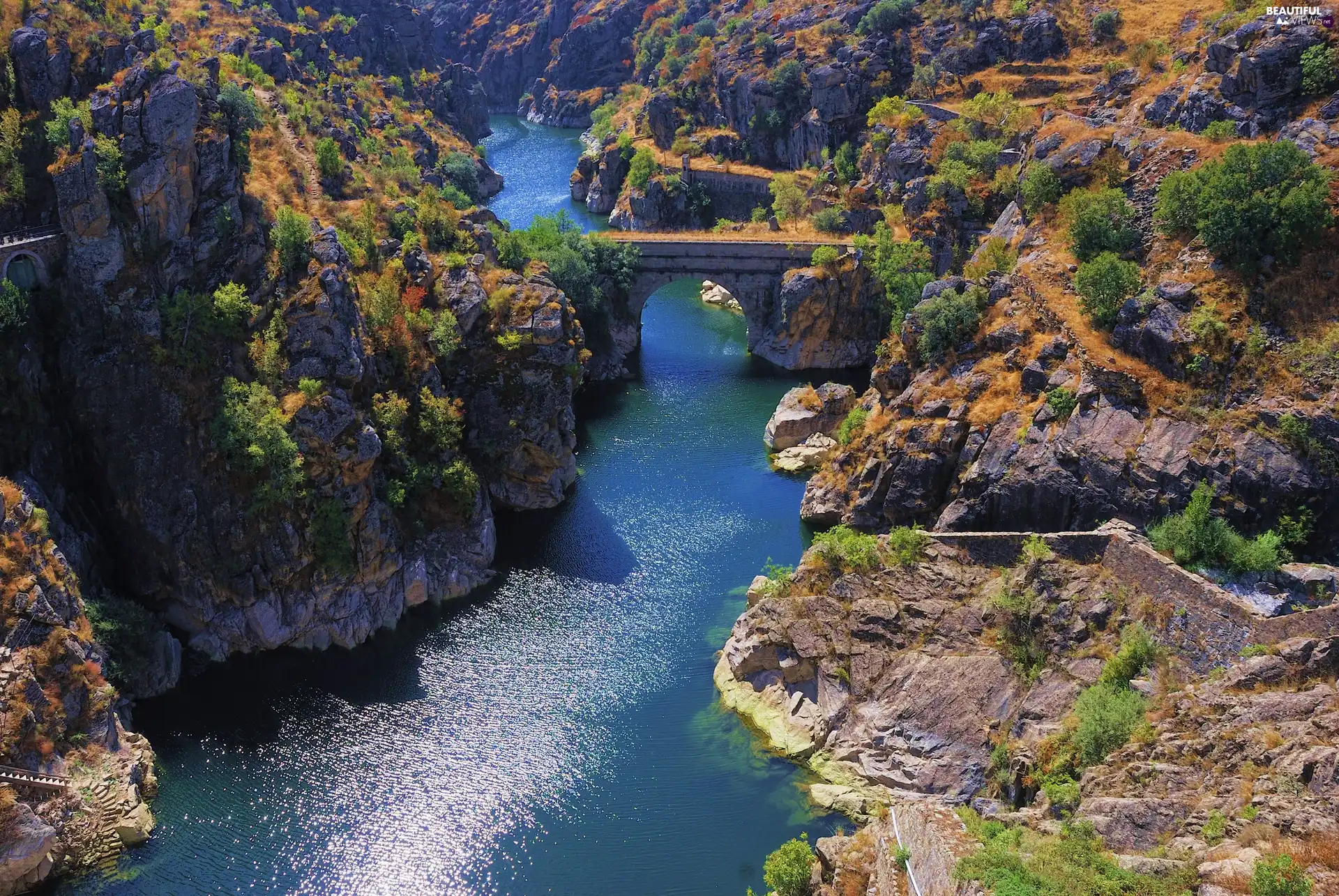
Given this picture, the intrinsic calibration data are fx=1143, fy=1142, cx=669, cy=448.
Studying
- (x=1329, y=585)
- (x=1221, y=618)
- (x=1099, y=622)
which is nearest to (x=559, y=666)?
(x=1099, y=622)

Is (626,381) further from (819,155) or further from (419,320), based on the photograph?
(819,155)

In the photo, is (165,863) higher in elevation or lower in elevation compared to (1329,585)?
lower

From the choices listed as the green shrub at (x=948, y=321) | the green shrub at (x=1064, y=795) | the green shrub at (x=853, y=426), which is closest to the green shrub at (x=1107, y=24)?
the green shrub at (x=948, y=321)

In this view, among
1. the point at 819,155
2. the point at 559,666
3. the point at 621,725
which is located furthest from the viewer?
the point at 819,155

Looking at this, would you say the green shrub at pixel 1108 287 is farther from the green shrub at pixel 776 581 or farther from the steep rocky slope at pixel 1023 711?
the green shrub at pixel 776 581

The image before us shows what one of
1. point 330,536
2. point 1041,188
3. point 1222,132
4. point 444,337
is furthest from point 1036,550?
point 444,337
